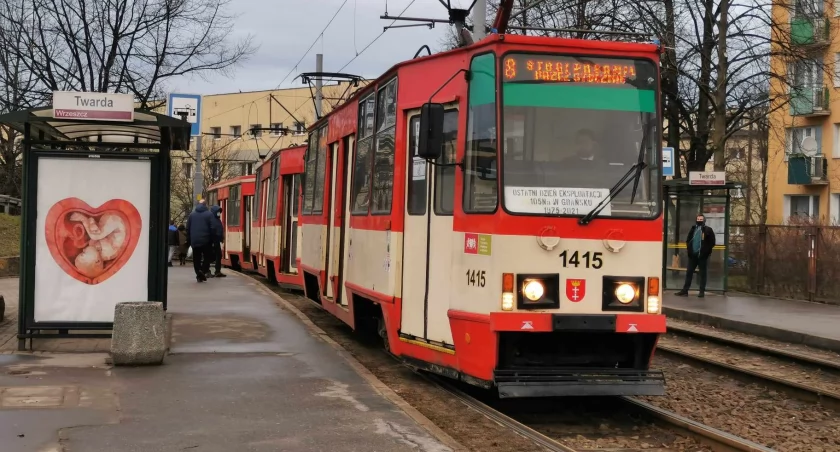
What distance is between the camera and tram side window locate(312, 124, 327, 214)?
45.2 ft

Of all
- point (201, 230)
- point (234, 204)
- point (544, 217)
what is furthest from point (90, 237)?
point (234, 204)

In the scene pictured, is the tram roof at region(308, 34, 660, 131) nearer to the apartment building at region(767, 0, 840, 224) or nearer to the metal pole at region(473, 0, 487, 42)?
the metal pole at region(473, 0, 487, 42)

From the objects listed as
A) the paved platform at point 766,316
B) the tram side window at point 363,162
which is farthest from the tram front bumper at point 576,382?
the paved platform at point 766,316

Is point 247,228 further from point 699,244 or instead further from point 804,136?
point 804,136

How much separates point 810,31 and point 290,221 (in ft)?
72.0

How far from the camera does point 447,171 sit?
875cm

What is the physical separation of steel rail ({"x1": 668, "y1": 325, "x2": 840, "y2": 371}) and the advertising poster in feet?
27.5

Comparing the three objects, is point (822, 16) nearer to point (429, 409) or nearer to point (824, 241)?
point (824, 241)

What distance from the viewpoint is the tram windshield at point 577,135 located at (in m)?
8.06

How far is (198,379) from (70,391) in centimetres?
126

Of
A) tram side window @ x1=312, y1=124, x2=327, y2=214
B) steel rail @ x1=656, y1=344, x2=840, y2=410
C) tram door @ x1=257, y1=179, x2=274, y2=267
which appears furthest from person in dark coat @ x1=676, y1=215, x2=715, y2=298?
tram door @ x1=257, y1=179, x2=274, y2=267

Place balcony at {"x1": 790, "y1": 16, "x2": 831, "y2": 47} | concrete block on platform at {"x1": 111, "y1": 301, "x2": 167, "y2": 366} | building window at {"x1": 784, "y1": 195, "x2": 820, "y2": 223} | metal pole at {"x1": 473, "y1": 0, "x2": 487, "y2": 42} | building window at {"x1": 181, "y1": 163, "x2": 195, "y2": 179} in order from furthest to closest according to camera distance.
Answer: building window at {"x1": 181, "y1": 163, "x2": 195, "y2": 179}, building window at {"x1": 784, "y1": 195, "x2": 820, "y2": 223}, balcony at {"x1": 790, "y1": 16, "x2": 831, "y2": 47}, metal pole at {"x1": 473, "y1": 0, "x2": 487, "y2": 42}, concrete block on platform at {"x1": 111, "y1": 301, "x2": 167, "y2": 366}

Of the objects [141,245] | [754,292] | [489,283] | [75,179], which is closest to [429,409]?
[489,283]

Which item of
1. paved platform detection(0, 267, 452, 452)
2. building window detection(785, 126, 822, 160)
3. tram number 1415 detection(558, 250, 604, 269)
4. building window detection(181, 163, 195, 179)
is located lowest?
paved platform detection(0, 267, 452, 452)
